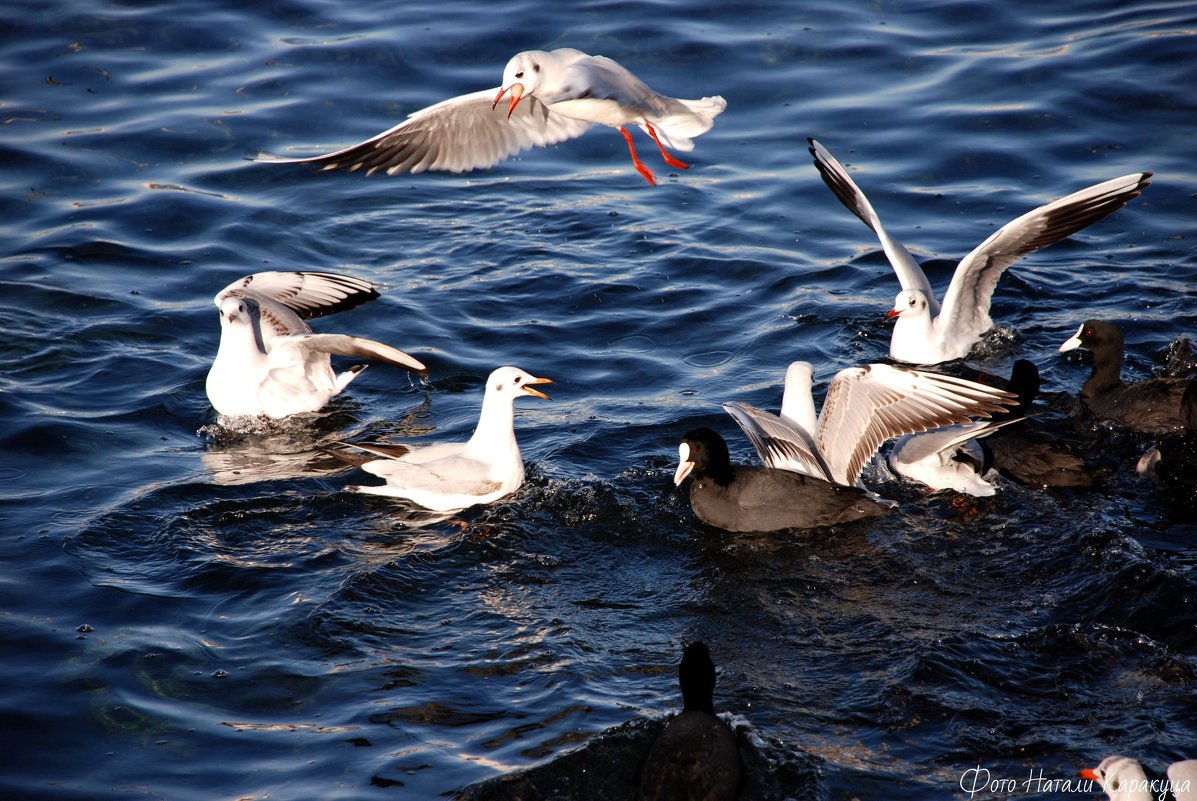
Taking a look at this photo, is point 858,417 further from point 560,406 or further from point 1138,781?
point 1138,781

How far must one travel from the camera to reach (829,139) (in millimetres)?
14133

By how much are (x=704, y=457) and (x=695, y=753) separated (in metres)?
2.87

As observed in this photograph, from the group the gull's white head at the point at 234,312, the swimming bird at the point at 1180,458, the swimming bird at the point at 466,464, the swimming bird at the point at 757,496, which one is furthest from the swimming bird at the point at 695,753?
the gull's white head at the point at 234,312

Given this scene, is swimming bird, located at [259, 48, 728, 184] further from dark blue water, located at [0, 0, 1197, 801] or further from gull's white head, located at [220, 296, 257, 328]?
dark blue water, located at [0, 0, 1197, 801]

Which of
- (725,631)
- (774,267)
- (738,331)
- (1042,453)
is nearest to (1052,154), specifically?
(774,267)

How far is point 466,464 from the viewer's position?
8.17 metres

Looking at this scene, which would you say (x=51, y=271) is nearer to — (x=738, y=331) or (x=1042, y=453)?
(x=738, y=331)

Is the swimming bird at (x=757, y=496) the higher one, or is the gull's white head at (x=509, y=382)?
the gull's white head at (x=509, y=382)

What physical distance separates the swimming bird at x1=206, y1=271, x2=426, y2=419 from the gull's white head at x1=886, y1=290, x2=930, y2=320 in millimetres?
3766

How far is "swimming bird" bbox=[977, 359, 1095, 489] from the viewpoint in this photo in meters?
8.00

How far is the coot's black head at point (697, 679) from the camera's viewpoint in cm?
557

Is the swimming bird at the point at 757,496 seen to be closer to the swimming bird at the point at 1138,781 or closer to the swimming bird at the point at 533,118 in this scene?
the swimming bird at the point at 533,118

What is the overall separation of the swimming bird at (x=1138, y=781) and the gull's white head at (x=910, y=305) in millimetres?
5068

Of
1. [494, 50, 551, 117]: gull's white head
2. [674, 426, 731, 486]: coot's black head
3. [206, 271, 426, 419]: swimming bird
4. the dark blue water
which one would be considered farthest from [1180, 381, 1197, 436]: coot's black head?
[206, 271, 426, 419]: swimming bird
